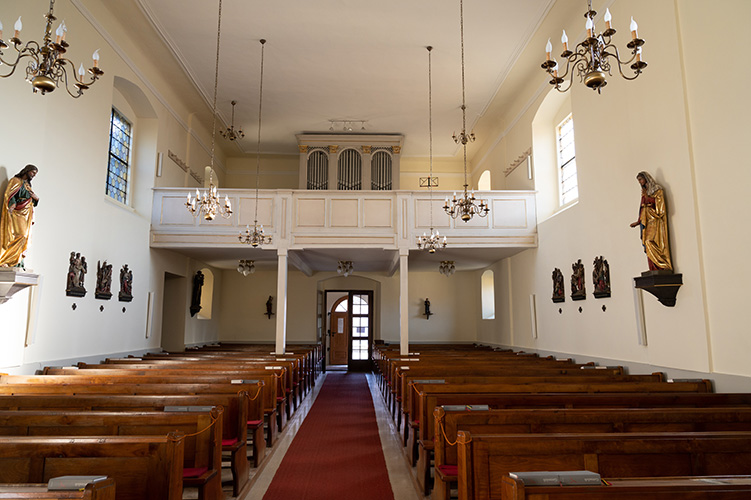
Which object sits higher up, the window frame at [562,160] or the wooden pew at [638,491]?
the window frame at [562,160]

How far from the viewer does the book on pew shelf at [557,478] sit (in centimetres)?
187

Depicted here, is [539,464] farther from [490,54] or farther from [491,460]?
[490,54]

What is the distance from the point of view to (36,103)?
6.68 meters

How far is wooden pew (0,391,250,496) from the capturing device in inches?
167

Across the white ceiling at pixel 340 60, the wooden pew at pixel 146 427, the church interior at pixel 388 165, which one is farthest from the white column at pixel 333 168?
the wooden pew at pixel 146 427

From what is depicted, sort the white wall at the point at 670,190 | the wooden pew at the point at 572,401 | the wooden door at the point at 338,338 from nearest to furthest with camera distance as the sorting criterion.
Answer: the wooden pew at the point at 572,401 → the white wall at the point at 670,190 → the wooden door at the point at 338,338

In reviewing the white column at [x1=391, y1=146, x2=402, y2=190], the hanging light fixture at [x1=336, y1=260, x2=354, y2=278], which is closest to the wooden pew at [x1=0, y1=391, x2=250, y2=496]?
the hanging light fixture at [x1=336, y1=260, x2=354, y2=278]

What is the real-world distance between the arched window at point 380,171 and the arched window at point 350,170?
0.35 meters

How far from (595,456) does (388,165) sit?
445 inches

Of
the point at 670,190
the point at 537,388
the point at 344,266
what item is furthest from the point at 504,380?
the point at 344,266

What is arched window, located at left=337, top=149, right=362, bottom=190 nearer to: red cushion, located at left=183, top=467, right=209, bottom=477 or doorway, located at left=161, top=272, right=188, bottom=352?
doorway, located at left=161, top=272, right=188, bottom=352

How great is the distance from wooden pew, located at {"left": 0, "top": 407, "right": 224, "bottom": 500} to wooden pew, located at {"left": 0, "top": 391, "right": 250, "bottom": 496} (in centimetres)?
59

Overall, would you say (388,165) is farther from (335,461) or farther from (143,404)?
(143,404)

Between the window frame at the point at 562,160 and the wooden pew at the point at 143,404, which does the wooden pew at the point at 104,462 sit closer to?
the wooden pew at the point at 143,404
